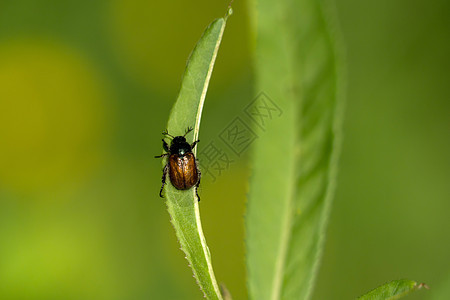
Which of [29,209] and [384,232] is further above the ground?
[29,209]

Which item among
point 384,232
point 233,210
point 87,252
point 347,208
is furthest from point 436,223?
point 87,252

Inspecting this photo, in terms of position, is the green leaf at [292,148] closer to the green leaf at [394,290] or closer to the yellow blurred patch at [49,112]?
the green leaf at [394,290]

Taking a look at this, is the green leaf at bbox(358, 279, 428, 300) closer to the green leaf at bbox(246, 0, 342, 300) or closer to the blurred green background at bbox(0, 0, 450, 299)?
the green leaf at bbox(246, 0, 342, 300)

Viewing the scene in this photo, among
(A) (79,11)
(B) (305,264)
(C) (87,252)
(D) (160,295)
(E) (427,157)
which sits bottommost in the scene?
(B) (305,264)

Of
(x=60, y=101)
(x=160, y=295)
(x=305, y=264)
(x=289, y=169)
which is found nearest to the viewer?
(x=305, y=264)

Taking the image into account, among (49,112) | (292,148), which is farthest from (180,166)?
(49,112)

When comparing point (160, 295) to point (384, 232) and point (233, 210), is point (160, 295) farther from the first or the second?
point (384, 232)
